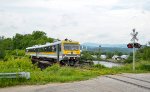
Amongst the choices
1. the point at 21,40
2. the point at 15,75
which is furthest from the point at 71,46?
the point at 21,40

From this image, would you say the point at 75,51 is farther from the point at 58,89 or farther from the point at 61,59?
the point at 58,89

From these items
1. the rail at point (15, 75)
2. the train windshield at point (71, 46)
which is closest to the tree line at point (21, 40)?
the train windshield at point (71, 46)

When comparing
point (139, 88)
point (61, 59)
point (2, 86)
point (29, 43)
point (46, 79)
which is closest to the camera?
point (139, 88)

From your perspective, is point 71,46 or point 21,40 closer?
point 71,46

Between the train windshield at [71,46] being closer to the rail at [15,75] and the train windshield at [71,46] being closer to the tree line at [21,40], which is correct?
the rail at [15,75]

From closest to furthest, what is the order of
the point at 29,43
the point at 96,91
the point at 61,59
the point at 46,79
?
the point at 96,91
the point at 46,79
the point at 61,59
the point at 29,43

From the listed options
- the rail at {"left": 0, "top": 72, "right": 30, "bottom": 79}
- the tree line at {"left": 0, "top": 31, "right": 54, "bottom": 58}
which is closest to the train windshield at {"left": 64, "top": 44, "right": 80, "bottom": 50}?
the rail at {"left": 0, "top": 72, "right": 30, "bottom": 79}

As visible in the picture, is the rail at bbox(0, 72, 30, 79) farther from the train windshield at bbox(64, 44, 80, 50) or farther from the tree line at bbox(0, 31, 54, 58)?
the tree line at bbox(0, 31, 54, 58)

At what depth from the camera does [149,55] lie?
41.2 meters

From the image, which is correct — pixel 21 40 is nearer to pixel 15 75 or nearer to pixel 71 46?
pixel 71 46

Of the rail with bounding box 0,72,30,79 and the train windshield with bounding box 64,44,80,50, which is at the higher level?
the train windshield with bounding box 64,44,80,50

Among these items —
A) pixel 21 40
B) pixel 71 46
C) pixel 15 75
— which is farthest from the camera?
pixel 21 40

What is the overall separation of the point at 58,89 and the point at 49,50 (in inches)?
1185

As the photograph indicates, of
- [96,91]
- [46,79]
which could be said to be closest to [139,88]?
[96,91]
